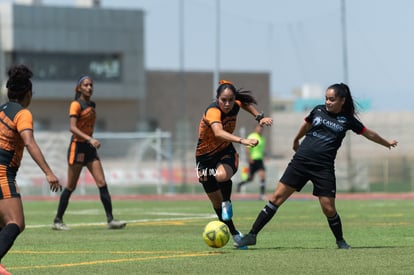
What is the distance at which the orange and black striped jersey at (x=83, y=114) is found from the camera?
17359 mm

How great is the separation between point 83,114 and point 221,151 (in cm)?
454

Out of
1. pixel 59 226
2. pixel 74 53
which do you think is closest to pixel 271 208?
pixel 59 226

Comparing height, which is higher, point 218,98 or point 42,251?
point 218,98

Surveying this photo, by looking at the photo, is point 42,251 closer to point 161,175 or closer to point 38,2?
point 161,175

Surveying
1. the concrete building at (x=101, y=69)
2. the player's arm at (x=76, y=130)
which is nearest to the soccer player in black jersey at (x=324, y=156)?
the player's arm at (x=76, y=130)

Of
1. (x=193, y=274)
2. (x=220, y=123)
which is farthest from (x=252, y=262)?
(x=220, y=123)

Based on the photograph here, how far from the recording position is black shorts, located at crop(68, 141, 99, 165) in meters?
17.6

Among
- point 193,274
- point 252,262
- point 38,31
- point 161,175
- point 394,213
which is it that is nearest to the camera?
point 193,274

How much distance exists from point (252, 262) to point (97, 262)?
1739 millimetres

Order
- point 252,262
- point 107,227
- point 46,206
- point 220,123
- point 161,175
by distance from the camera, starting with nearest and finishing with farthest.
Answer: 1. point 252,262
2. point 220,123
3. point 107,227
4. point 46,206
5. point 161,175

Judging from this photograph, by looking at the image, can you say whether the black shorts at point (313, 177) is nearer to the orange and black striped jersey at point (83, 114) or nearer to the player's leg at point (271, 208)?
the player's leg at point (271, 208)

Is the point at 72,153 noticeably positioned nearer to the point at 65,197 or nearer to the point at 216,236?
the point at 65,197

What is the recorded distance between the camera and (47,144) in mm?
36906

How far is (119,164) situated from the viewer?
37969 millimetres
